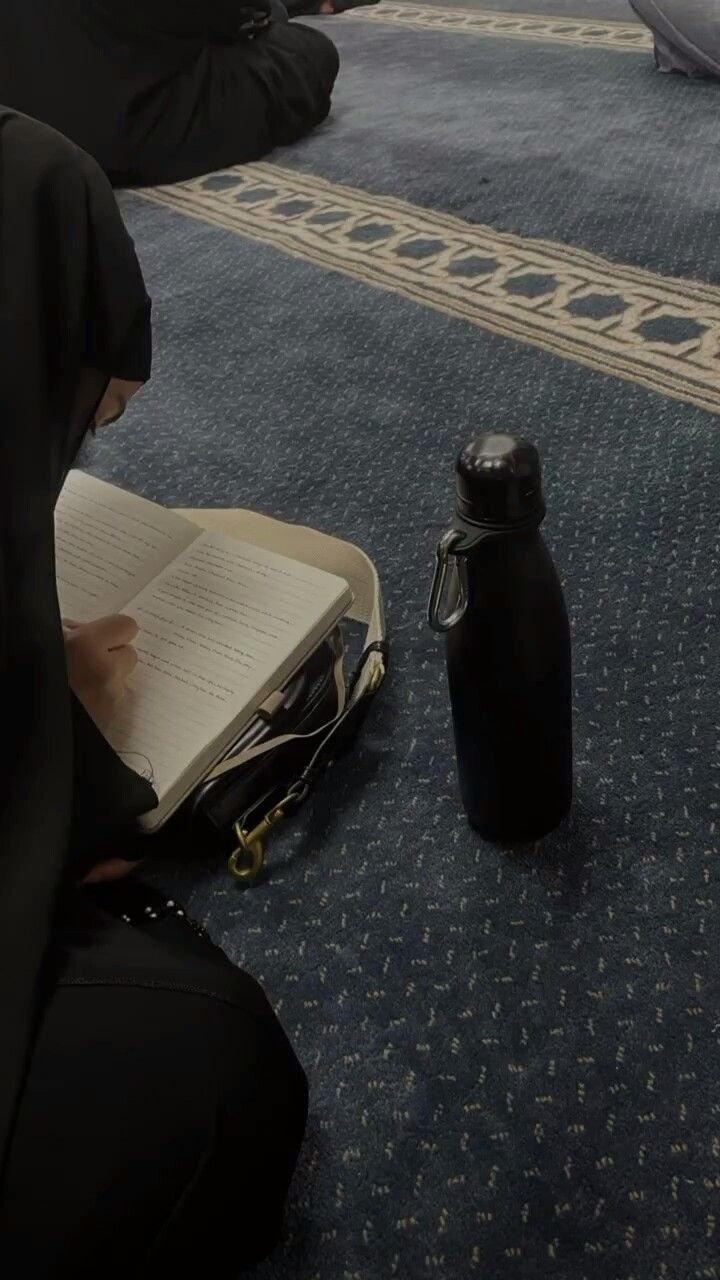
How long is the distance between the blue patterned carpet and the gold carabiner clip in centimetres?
2

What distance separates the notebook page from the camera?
91cm

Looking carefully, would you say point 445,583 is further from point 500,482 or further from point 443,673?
point 443,673

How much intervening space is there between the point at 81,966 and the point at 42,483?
31 cm

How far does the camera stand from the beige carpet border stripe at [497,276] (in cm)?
137

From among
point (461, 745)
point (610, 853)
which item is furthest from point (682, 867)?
point (461, 745)

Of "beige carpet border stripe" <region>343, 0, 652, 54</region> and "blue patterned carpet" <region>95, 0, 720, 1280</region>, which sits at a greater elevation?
"beige carpet border stripe" <region>343, 0, 652, 54</region>

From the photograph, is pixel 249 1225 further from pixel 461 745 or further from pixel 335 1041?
pixel 461 745

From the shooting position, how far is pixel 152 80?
208cm

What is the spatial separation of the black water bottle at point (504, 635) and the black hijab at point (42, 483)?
233 mm

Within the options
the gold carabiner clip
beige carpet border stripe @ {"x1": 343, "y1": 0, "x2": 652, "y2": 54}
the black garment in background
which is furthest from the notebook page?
beige carpet border stripe @ {"x1": 343, "y1": 0, "x2": 652, "y2": 54}

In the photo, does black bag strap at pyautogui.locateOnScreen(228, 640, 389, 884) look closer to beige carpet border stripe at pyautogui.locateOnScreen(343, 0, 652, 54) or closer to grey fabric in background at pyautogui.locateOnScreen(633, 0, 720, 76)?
grey fabric in background at pyautogui.locateOnScreen(633, 0, 720, 76)

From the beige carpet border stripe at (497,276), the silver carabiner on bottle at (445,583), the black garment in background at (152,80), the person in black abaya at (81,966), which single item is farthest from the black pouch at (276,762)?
the black garment in background at (152,80)

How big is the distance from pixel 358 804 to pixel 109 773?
0.83 ft

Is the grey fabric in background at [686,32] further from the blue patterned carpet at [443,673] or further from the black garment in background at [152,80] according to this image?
the black garment in background at [152,80]
